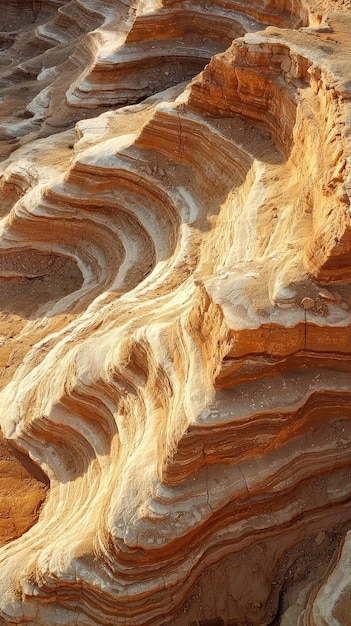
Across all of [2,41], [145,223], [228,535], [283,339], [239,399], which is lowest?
[228,535]

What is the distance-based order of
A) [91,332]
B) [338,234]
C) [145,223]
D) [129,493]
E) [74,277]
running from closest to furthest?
[338,234], [129,493], [91,332], [145,223], [74,277]

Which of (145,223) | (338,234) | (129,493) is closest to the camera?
(338,234)

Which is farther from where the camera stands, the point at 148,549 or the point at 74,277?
the point at 74,277

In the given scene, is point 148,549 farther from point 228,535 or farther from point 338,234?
point 338,234

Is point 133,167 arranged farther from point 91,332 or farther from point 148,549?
point 148,549

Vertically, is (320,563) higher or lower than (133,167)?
lower

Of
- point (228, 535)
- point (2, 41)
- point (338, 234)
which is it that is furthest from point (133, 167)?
point (2, 41)
